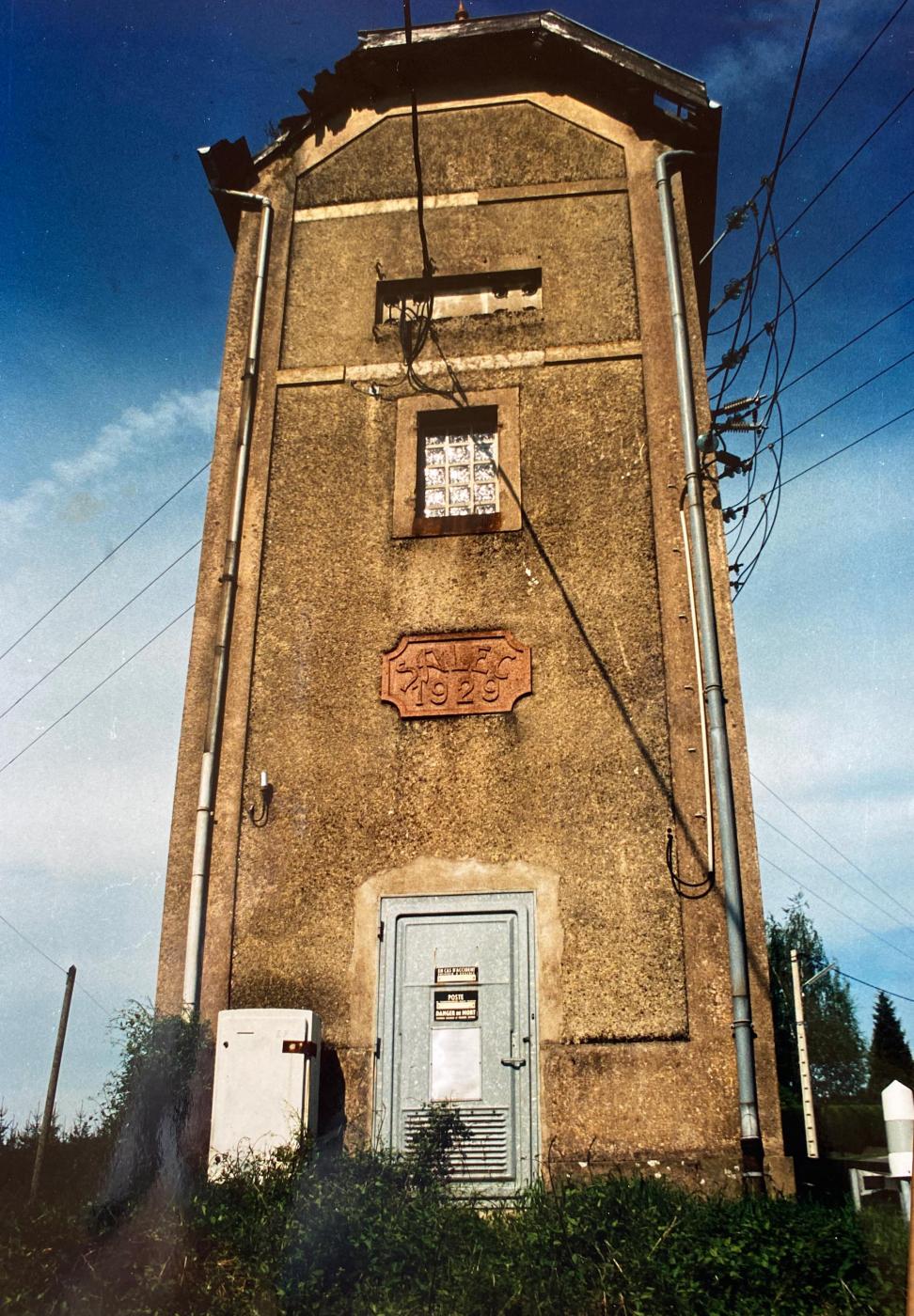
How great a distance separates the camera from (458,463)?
409 inches

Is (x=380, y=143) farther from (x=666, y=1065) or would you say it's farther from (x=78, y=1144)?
(x=78, y=1144)

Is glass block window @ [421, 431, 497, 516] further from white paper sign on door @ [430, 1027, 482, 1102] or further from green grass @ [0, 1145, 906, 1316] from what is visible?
green grass @ [0, 1145, 906, 1316]

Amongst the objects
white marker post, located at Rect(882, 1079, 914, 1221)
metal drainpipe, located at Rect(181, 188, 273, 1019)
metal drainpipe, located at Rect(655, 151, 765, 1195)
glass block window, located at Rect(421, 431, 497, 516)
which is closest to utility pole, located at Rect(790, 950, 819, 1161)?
white marker post, located at Rect(882, 1079, 914, 1221)

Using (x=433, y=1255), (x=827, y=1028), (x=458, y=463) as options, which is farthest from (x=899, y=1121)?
(x=827, y=1028)

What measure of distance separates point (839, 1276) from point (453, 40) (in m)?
11.3

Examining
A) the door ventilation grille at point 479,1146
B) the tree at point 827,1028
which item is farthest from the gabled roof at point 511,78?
the tree at point 827,1028

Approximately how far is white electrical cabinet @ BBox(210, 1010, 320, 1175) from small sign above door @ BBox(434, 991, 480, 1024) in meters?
0.92

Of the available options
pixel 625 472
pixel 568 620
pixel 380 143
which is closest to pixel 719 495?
pixel 625 472

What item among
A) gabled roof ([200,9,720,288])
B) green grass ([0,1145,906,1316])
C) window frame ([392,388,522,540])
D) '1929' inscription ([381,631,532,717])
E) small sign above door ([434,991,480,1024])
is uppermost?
gabled roof ([200,9,720,288])

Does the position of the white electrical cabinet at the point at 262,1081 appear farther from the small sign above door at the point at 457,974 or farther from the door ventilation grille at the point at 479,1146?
the small sign above door at the point at 457,974

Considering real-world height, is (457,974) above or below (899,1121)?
above

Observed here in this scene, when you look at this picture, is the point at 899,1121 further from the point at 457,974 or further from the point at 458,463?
the point at 458,463

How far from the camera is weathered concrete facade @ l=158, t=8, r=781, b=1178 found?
807 centimetres

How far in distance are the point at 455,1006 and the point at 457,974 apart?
226 mm
